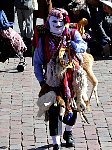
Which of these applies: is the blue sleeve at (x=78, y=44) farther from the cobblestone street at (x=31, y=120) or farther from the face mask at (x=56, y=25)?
the cobblestone street at (x=31, y=120)

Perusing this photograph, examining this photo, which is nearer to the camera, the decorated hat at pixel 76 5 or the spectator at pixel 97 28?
the decorated hat at pixel 76 5

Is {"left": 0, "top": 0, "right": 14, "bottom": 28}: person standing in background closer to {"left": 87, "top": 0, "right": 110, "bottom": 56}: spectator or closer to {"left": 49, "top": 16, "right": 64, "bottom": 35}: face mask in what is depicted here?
{"left": 87, "top": 0, "right": 110, "bottom": 56}: spectator

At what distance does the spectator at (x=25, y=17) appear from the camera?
30.2 feet

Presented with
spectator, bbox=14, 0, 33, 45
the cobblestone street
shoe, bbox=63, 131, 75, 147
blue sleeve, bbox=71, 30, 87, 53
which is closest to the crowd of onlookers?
spectator, bbox=14, 0, 33, 45

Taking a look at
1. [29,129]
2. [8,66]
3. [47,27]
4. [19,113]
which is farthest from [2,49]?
[47,27]

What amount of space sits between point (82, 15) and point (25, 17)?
106 cm

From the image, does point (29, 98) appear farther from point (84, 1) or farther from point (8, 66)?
point (84, 1)

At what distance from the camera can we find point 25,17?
372 inches

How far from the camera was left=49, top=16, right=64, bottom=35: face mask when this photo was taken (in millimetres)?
5129

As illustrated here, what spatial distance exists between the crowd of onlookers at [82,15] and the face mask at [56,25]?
4039 mm

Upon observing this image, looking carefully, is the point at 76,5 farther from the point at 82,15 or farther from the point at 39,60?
the point at 39,60

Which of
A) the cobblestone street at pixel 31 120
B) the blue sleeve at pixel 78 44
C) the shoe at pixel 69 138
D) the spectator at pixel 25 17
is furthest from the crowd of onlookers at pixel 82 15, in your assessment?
the blue sleeve at pixel 78 44

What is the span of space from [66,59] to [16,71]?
11.8 ft

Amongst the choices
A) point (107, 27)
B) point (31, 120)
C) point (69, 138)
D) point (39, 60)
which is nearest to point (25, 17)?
point (107, 27)
